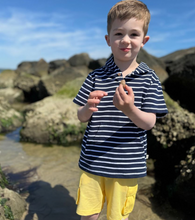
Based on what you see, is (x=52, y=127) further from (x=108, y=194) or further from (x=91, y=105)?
(x=91, y=105)

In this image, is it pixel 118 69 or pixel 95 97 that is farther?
pixel 118 69

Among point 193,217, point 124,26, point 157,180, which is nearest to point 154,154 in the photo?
point 157,180

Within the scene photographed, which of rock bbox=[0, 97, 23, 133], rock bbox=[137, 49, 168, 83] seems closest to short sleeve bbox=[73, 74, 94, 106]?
rock bbox=[0, 97, 23, 133]

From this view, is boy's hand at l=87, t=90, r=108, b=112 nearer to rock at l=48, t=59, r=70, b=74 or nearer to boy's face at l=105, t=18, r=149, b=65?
boy's face at l=105, t=18, r=149, b=65

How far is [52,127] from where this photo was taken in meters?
5.87

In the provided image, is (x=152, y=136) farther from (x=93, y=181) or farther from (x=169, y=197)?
(x=93, y=181)

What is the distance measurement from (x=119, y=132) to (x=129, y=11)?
95 cm

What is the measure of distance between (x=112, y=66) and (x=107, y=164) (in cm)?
84

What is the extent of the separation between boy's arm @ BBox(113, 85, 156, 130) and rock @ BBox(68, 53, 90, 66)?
16751mm

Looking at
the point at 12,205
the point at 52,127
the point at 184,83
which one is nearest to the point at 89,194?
the point at 12,205

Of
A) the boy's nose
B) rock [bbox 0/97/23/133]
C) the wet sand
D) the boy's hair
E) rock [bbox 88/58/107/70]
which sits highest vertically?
rock [bbox 88/58/107/70]

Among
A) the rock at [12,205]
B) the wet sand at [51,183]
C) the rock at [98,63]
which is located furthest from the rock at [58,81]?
the rock at [12,205]

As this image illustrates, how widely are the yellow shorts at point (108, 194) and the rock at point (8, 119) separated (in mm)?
5497

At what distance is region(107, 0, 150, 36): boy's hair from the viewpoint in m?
1.81
